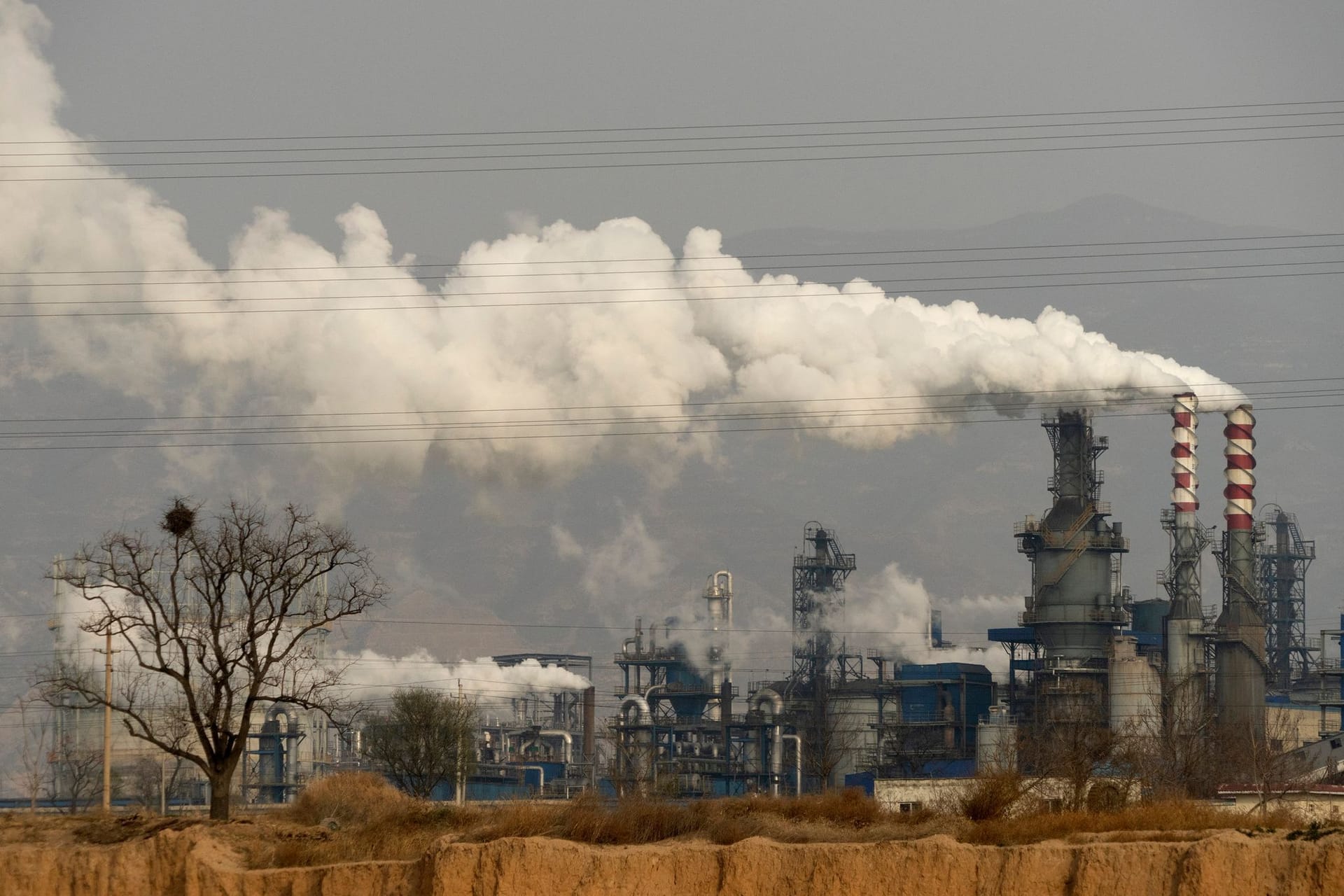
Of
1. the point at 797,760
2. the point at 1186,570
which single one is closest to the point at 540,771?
the point at 797,760

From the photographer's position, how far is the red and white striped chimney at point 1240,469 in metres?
75.5

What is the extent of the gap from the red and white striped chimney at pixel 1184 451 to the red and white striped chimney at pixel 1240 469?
1.51 metres

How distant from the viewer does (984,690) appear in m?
82.6

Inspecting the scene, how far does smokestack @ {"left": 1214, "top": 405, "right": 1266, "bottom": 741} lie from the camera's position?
7419 centimetres

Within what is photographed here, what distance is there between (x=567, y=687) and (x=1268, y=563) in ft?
153

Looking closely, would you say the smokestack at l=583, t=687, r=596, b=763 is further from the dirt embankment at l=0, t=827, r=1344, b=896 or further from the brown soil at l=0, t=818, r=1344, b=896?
the dirt embankment at l=0, t=827, r=1344, b=896

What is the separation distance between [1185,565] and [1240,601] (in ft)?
11.3

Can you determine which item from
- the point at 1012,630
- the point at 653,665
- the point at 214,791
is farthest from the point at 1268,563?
the point at 214,791


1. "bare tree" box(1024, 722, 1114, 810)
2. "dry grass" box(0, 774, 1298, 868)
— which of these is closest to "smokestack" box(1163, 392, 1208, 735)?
"bare tree" box(1024, 722, 1114, 810)

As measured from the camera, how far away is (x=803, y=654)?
90562 millimetres

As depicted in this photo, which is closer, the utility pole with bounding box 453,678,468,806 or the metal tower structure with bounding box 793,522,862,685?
the utility pole with bounding box 453,678,468,806

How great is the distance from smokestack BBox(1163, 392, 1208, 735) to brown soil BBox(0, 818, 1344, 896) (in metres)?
54.3

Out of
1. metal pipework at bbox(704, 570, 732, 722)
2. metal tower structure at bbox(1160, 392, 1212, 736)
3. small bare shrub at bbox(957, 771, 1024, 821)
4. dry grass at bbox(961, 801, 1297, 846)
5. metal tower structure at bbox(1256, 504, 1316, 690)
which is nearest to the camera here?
dry grass at bbox(961, 801, 1297, 846)

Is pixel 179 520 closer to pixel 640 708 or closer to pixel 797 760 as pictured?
pixel 797 760
